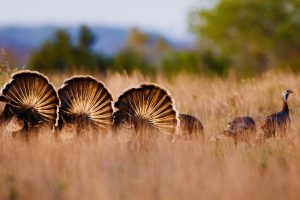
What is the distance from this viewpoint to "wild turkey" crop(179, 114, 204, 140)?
8453 mm

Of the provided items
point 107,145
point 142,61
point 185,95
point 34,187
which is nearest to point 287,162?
point 107,145

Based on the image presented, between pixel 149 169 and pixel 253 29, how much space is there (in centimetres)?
2685

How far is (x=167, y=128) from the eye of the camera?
859 centimetres

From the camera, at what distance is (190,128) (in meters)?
8.84

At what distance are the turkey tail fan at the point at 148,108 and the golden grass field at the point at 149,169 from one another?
58 cm

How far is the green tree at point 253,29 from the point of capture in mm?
31938

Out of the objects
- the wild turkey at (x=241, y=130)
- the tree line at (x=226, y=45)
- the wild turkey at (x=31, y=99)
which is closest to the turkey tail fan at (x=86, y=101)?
the wild turkey at (x=31, y=99)

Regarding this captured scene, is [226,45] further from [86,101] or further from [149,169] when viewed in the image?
[149,169]

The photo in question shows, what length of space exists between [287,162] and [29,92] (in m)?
3.23

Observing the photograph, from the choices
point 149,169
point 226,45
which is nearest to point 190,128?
point 149,169

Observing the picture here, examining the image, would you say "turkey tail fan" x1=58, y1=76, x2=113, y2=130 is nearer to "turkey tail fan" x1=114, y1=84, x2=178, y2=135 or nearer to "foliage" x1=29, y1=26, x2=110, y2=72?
"turkey tail fan" x1=114, y1=84, x2=178, y2=135

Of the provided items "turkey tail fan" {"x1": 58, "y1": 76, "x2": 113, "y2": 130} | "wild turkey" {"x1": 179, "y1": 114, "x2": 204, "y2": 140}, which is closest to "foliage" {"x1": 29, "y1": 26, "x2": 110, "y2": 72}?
"wild turkey" {"x1": 179, "y1": 114, "x2": 204, "y2": 140}

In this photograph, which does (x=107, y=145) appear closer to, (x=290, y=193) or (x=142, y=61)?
(x=290, y=193)

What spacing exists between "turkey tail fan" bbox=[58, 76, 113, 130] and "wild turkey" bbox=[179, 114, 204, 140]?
895mm
